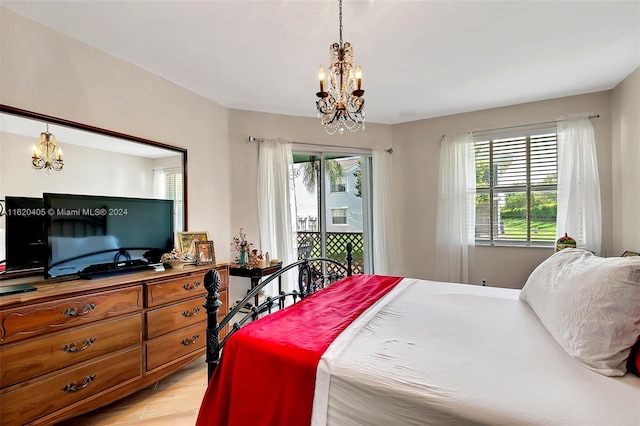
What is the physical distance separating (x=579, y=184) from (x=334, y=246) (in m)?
2.87

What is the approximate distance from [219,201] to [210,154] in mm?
518

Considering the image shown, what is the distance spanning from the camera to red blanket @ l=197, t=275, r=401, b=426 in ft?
3.68

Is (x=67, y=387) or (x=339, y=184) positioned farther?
(x=339, y=184)

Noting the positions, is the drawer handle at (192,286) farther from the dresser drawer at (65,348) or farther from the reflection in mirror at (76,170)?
the reflection in mirror at (76,170)

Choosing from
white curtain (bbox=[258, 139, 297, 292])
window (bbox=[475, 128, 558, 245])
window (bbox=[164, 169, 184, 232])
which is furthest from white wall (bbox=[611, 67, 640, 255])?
window (bbox=[164, 169, 184, 232])

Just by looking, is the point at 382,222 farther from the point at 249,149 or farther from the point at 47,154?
the point at 47,154

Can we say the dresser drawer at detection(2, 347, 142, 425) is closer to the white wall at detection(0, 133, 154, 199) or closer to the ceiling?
the white wall at detection(0, 133, 154, 199)

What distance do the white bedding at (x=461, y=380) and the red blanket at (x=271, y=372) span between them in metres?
0.06

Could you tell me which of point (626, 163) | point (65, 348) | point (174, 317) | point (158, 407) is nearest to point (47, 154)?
point (65, 348)

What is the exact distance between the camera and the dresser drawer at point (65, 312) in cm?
151

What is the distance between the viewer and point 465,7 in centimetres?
189

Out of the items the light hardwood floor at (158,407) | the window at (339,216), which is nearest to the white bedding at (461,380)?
the light hardwood floor at (158,407)

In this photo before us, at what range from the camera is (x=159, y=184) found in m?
2.67

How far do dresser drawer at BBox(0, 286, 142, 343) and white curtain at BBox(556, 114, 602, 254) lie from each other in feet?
13.7
